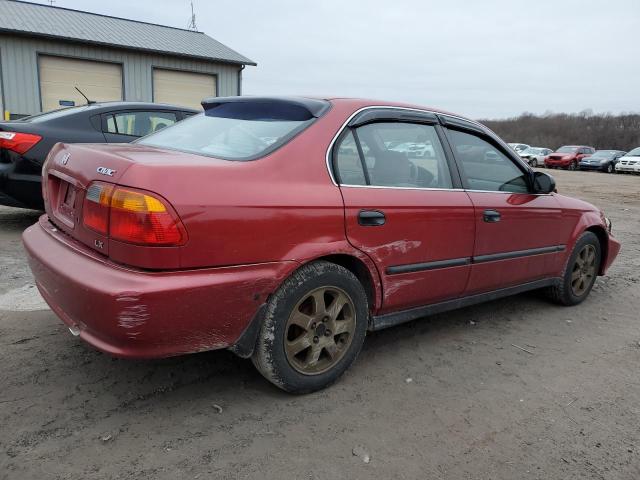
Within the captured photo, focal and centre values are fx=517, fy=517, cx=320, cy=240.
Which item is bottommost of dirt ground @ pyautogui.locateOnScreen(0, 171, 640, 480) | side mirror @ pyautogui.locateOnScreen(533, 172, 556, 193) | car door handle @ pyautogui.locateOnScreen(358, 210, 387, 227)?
dirt ground @ pyautogui.locateOnScreen(0, 171, 640, 480)

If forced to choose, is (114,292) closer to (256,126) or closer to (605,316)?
(256,126)

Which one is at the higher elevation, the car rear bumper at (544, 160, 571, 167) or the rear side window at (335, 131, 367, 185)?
the rear side window at (335, 131, 367, 185)

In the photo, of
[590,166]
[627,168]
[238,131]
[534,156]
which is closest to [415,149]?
[238,131]

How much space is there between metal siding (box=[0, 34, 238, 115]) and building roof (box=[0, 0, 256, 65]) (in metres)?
0.29

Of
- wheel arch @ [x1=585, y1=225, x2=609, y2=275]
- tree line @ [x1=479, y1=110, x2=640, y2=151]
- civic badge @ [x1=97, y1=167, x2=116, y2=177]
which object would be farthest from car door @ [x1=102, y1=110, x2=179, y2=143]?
tree line @ [x1=479, y1=110, x2=640, y2=151]

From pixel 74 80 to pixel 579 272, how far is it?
49.8 feet

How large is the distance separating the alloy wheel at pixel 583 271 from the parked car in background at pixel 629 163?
89.9 feet

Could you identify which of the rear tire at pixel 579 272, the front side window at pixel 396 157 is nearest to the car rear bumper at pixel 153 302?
the front side window at pixel 396 157

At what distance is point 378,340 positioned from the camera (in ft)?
11.5

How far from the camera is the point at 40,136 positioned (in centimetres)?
530

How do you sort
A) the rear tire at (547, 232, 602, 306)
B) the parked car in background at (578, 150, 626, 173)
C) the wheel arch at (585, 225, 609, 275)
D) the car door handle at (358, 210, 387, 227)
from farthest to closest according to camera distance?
the parked car in background at (578, 150, 626, 173) → the wheel arch at (585, 225, 609, 275) → the rear tire at (547, 232, 602, 306) → the car door handle at (358, 210, 387, 227)

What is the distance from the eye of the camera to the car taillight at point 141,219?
6.95ft

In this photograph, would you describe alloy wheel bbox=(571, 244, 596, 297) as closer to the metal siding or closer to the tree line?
the metal siding

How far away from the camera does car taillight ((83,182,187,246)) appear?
2.12m
